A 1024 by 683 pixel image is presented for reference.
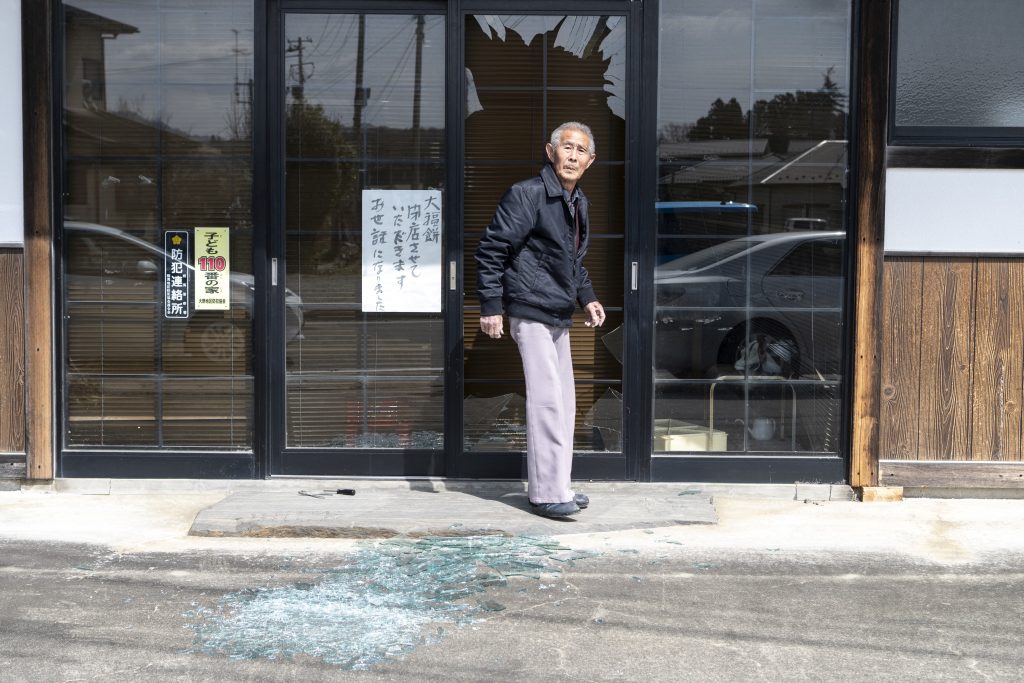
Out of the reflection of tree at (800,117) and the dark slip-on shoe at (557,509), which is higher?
the reflection of tree at (800,117)

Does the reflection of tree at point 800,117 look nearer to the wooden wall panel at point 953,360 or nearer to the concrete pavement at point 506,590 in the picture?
the wooden wall panel at point 953,360

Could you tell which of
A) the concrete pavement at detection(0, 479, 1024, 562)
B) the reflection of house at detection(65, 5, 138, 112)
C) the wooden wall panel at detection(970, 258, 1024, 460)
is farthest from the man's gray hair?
the reflection of house at detection(65, 5, 138, 112)

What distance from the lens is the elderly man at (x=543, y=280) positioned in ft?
19.0

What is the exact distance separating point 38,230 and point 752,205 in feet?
12.3

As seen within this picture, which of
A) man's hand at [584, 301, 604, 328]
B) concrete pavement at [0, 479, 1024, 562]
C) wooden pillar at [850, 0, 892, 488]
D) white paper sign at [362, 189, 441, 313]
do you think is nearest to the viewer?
concrete pavement at [0, 479, 1024, 562]

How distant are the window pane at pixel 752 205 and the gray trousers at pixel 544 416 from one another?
2.75ft

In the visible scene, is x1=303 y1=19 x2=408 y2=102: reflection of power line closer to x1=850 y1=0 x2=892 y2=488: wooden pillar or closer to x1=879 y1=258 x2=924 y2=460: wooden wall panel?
x1=850 y1=0 x2=892 y2=488: wooden pillar

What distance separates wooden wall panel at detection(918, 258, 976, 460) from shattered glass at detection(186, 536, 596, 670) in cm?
224

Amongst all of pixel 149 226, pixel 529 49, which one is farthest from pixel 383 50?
pixel 149 226

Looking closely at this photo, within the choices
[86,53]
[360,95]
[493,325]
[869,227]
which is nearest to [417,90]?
[360,95]

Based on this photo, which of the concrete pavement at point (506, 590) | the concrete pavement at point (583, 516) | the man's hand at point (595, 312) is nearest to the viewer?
the concrete pavement at point (506, 590)

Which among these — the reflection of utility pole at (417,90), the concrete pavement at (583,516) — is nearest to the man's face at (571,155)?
the reflection of utility pole at (417,90)

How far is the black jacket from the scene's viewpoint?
227 inches

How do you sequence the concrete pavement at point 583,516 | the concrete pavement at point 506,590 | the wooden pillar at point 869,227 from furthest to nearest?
the wooden pillar at point 869,227 < the concrete pavement at point 583,516 < the concrete pavement at point 506,590
